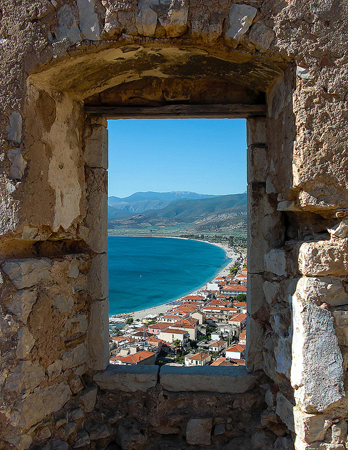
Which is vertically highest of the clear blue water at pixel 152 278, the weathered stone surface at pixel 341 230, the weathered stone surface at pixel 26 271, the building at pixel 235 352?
the weathered stone surface at pixel 341 230

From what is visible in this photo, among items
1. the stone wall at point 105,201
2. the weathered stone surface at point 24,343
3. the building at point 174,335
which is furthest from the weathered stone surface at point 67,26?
the building at point 174,335

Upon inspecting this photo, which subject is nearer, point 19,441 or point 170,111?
point 19,441

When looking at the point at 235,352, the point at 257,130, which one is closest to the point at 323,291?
the point at 257,130

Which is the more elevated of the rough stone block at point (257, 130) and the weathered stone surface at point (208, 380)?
the rough stone block at point (257, 130)

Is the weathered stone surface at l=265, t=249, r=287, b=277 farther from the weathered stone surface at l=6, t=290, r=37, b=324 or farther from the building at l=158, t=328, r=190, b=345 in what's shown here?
the building at l=158, t=328, r=190, b=345

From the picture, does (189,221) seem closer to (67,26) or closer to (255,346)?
(255,346)

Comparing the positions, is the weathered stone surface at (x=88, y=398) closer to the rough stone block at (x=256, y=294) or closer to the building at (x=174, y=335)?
the rough stone block at (x=256, y=294)
